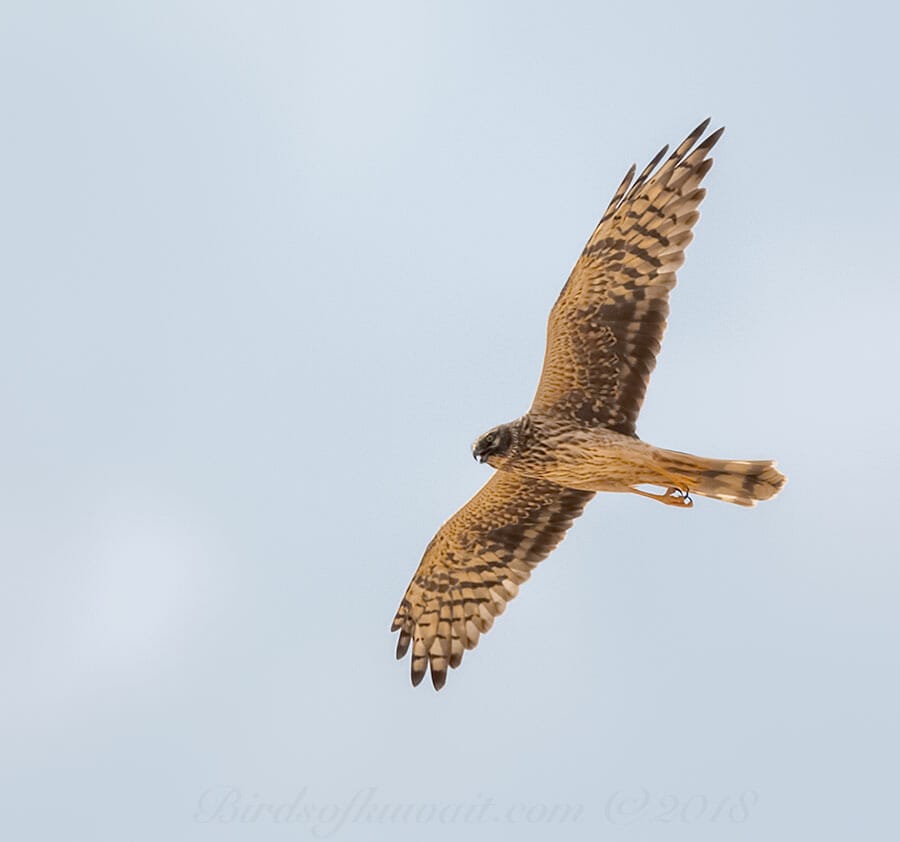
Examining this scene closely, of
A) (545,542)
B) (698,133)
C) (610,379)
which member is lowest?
(545,542)

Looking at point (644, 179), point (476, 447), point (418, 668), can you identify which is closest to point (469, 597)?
point (418, 668)

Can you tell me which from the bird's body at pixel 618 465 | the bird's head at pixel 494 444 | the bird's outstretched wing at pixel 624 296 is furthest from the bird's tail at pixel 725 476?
the bird's head at pixel 494 444

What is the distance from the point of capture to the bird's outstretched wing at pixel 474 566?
1390 centimetres

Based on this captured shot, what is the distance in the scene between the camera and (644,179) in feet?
42.3

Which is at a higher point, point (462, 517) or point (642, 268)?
point (642, 268)

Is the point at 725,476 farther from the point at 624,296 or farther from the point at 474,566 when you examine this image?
the point at 474,566

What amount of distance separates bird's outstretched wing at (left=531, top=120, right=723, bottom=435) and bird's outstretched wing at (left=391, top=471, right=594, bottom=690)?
1.24m

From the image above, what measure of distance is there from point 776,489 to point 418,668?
12.5ft

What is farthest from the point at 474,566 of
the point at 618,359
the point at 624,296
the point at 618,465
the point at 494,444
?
the point at 624,296

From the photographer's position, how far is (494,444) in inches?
504

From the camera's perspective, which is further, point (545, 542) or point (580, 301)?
point (545, 542)

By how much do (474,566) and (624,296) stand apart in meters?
2.97

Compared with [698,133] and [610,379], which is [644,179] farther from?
[610,379]

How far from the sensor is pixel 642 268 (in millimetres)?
12742
